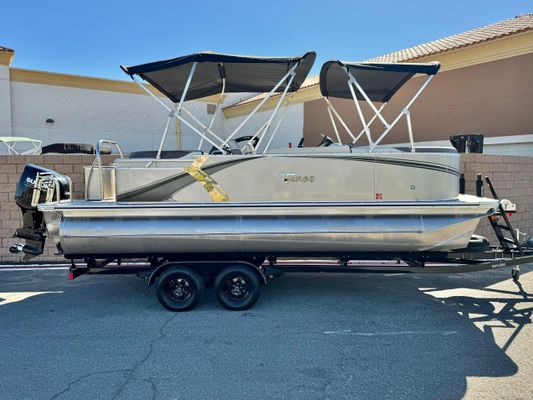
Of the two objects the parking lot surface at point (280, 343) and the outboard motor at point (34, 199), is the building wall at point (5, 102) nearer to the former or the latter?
the parking lot surface at point (280, 343)

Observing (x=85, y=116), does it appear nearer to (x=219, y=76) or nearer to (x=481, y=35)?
(x=219, y=76)

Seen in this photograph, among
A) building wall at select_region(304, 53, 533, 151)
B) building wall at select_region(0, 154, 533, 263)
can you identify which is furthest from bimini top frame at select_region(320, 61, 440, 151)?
building wall at select_region(304, 53, 533, 151)

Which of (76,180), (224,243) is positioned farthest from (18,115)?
(224,243)

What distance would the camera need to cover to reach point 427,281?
229 inches

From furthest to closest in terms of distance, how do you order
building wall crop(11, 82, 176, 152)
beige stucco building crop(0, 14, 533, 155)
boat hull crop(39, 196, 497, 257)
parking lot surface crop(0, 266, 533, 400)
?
building wall crop(11, 82, 176, 152) < beige stucco building crop(0, 14, 533, 155) < boat hull crop(39, 196, 497, 257) < parking lot surface crop(0, 266, 533, 400)

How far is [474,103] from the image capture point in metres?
10.9

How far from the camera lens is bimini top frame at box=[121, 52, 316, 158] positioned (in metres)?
4.81

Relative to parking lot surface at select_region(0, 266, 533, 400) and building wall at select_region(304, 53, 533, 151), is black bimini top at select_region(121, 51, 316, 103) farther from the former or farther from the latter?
building wall at select_region(304, 53, 533, 151)

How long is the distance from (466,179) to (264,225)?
4.70m

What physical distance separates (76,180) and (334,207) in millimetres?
4851

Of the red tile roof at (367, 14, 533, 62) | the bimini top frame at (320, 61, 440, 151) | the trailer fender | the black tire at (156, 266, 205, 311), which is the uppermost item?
the red tile roof at (367, 14, 533, 62)

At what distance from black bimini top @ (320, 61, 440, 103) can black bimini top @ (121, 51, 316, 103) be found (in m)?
0.39

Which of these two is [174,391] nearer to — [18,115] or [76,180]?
[76,180]

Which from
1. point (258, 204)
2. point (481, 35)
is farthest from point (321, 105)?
point (258, 204)
